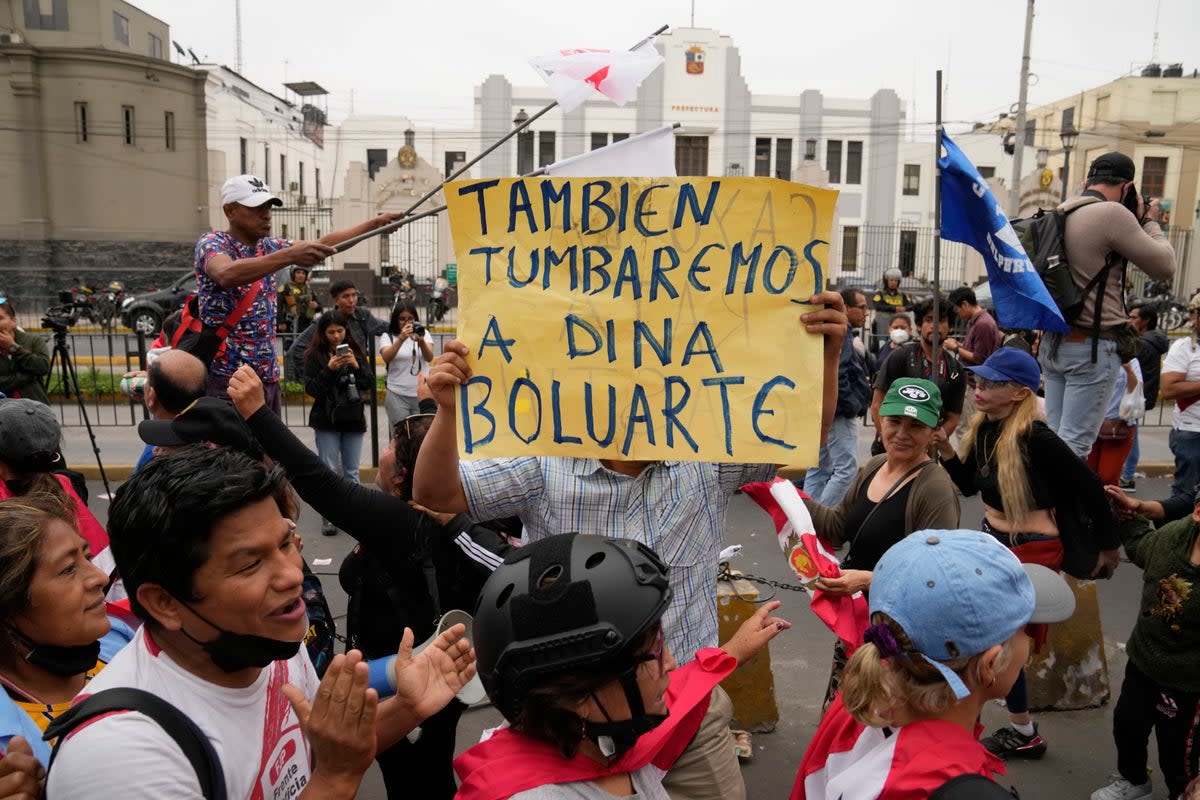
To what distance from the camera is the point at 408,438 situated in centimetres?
313

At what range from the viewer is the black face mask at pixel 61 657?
211 centimetres

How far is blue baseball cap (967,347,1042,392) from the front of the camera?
4.03 metres

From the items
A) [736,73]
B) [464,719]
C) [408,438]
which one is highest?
[736,73]

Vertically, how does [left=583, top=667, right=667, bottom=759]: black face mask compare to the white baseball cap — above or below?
below

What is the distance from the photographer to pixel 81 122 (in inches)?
1339

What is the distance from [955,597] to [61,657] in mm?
2066

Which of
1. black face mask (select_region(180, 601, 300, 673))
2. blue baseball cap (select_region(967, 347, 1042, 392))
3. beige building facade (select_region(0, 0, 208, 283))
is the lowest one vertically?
black face mask (select_region(180, 601, 300, 673))

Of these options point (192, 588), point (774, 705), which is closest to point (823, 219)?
point (192, 588)

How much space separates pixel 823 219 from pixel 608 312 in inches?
24.9

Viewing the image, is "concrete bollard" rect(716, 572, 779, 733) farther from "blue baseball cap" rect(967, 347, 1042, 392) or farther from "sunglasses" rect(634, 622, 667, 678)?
"sunglasses" rect(634, 622, 667, 678)

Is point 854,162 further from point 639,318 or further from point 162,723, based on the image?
point 162,723

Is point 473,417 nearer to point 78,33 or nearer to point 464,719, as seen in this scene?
point 464,719

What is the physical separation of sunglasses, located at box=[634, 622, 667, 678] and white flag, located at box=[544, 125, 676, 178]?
147 centimetres

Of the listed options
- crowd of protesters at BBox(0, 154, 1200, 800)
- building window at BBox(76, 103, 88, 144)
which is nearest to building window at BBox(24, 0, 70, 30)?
building window at BBox(76, 103, 88, 144)
